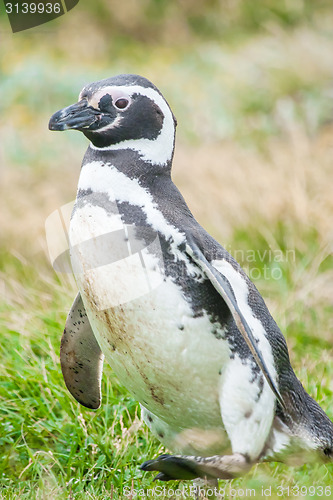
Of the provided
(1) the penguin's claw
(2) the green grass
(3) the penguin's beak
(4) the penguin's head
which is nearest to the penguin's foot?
(1) the penguin's claw

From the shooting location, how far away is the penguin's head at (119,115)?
2.29 metres

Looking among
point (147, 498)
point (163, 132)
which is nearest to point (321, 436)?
point (147, 498)

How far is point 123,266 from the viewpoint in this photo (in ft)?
7.37

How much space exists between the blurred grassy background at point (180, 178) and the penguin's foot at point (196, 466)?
20 centimetres

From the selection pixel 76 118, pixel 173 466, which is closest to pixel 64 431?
pixel 173 466

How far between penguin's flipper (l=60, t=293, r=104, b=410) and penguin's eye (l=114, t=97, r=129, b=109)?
73 cm

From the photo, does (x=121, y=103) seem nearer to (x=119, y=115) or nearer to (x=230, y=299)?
(x=119, y=115)

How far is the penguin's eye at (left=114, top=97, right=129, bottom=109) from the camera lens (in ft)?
7.54

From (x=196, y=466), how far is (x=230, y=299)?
51 cm

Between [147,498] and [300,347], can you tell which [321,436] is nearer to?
[147,498]

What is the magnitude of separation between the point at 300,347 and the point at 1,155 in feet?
18.1

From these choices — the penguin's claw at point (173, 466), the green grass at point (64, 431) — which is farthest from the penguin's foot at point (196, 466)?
the green grass at point (64, 431)

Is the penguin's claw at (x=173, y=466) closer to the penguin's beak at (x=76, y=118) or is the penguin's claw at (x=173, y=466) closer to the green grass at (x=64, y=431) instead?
the green grass at (x=64, y=431)

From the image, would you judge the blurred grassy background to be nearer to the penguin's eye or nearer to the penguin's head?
the penguin's head
